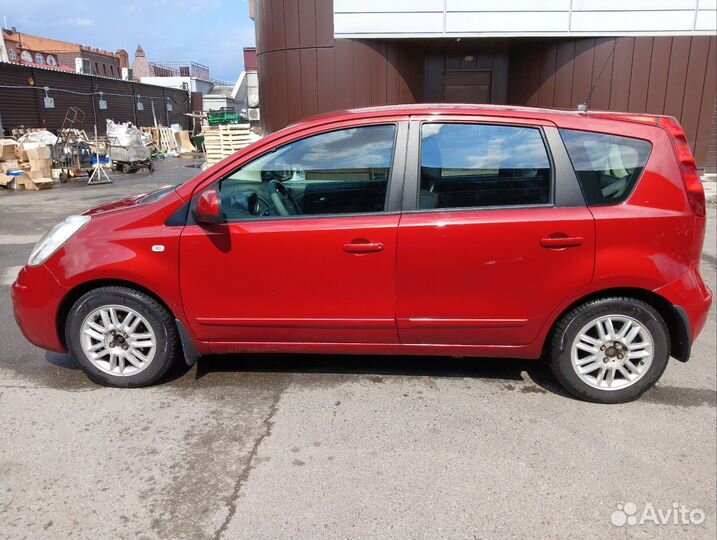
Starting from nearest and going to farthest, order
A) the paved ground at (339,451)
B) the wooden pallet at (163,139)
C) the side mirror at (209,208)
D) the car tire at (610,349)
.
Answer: the paved ground at (339,451) < the side mirror at (209,208) < the car tire at (610,349) < the wooden pallet at (163,139)

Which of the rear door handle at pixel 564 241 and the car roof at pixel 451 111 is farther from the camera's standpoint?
the car roof at pixel 451 111

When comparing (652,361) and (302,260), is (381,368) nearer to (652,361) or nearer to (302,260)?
(302,260)

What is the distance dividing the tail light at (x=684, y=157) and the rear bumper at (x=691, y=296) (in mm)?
382

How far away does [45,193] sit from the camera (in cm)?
1362

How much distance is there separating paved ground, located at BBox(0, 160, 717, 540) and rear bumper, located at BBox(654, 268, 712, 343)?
0.57 metres

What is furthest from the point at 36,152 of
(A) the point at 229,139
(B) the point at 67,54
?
(B) the point at 67,54

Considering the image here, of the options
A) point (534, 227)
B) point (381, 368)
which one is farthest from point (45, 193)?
point (534, 227)

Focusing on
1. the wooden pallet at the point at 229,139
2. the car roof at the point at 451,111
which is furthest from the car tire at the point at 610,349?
the wooden pallet at the point at 229,139

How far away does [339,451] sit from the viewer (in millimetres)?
2957

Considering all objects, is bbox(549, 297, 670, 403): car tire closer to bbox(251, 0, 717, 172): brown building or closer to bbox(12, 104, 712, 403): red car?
bbox(12, 104, 712, 403): red car

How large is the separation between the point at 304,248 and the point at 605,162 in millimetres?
1798

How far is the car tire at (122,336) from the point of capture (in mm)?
3432

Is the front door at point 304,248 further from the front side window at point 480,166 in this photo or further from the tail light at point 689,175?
the tail light at point 689,175

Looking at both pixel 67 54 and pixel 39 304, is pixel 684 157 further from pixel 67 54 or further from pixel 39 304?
pixel 67 54
